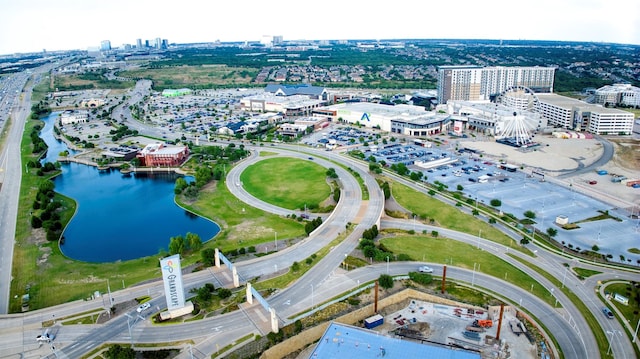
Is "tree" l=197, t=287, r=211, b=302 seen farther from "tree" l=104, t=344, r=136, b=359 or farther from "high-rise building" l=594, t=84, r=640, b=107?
"high-rise building" l=594, t=84, r=640, b=107

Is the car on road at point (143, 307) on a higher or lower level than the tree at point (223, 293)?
lower

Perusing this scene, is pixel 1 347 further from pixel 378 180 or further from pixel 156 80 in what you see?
pixel 156 80

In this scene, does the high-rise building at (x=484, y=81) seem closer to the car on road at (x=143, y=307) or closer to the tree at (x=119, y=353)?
the car on road at (x=143, y=307)

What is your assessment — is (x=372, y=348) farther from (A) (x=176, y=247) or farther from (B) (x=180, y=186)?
(B) (x=180, y=186)

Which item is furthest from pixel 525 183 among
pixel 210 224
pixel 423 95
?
pixel 423 95

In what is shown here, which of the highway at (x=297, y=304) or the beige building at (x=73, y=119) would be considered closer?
the highway at (x=297, y=304)

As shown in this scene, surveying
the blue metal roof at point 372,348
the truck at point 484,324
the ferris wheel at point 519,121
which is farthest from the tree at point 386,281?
the ferris wheel at point 519,121
